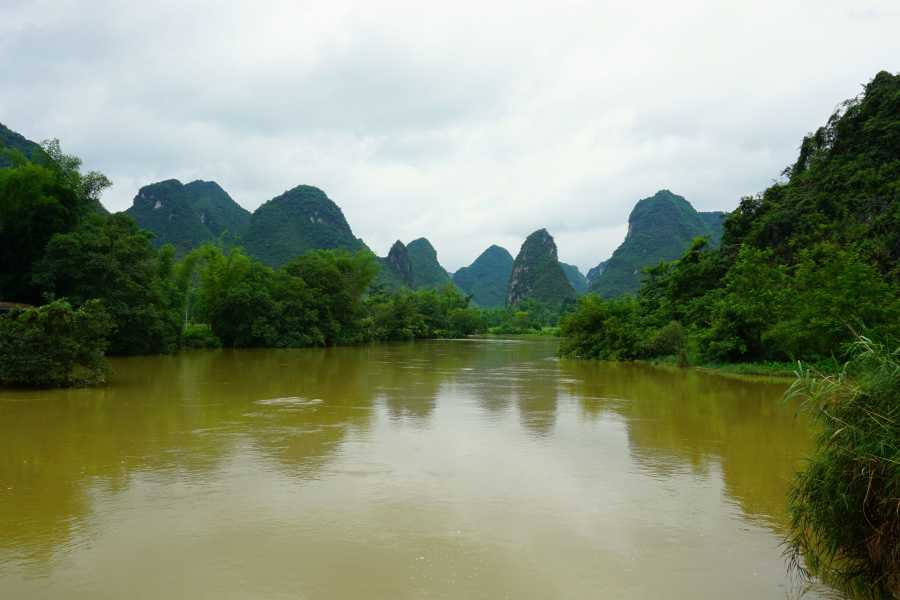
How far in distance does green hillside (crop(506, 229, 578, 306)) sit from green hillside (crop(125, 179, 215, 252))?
68.4 meters

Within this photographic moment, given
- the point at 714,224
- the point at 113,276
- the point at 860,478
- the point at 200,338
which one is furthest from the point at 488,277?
the point at 860,478

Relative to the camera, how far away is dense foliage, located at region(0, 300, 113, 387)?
11.9 m

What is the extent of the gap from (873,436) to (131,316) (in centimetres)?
2776

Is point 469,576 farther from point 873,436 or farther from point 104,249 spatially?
point 104,249

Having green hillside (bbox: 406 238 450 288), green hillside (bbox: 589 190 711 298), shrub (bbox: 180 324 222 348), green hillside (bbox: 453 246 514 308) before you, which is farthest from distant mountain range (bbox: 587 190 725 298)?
shrub (bbox: 180 324 222 348)

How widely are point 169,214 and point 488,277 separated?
10540cm

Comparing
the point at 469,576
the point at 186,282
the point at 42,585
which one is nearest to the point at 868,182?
the point at 469,576

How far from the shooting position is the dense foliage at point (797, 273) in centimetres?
1708

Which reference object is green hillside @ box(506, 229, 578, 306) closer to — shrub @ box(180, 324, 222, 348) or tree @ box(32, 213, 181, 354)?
shrub @ box(180, 324, 222, 348)

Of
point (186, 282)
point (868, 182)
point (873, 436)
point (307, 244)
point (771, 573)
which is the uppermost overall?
point (307, 244)

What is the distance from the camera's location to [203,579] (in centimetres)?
346

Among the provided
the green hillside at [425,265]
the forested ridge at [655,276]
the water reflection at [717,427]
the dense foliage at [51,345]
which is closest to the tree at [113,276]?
the forested ridge at [655,276]

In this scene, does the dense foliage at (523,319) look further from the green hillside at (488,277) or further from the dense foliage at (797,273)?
the green hillside at (488,277)

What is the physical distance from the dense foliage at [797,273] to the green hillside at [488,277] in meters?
129
